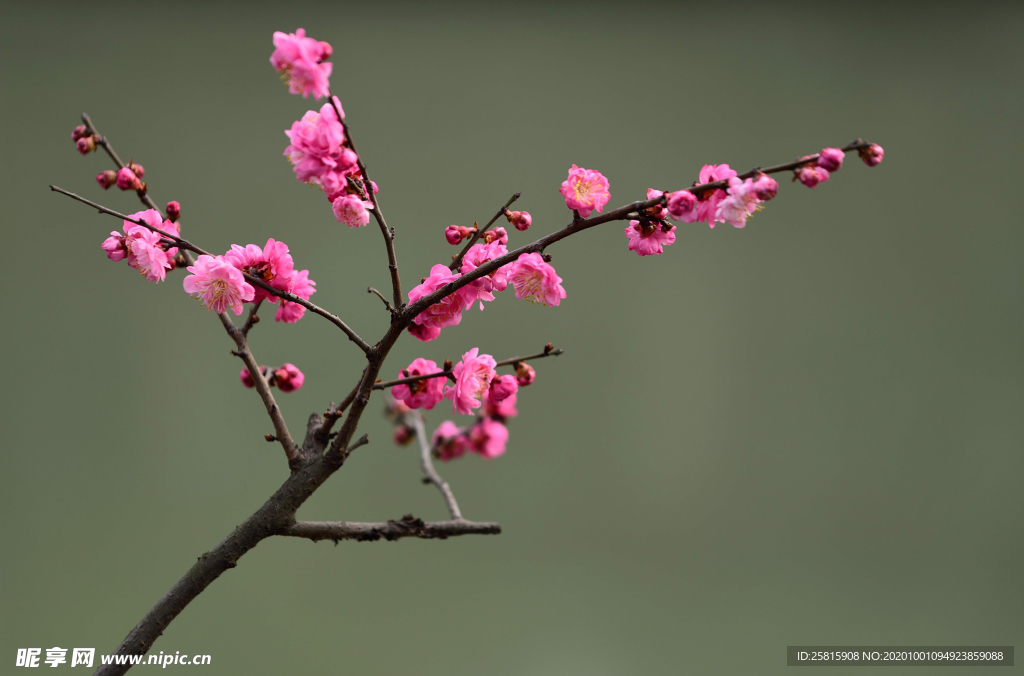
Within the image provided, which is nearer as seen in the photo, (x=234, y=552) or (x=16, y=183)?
(x=234, y=552)

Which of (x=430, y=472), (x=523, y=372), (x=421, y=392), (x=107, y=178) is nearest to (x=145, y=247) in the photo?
(x=107, y=178)

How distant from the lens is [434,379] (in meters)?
0.69

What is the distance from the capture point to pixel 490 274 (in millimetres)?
601

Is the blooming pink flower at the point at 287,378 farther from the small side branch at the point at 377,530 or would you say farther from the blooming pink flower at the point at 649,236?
the blooming pink flower at the point at 649,236

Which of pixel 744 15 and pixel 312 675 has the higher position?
pixel 744 15

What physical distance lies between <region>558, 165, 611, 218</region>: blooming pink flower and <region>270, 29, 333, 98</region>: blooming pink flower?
0.24m

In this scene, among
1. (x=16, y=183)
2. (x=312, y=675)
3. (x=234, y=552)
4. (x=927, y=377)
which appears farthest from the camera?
(x=927, y=377)

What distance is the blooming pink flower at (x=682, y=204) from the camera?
54 cm

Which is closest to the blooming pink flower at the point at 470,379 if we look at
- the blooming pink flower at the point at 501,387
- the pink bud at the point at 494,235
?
the blooming pink flower at the point at 501,387

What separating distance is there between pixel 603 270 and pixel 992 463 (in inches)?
44.1

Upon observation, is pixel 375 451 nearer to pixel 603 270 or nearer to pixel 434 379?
pixel 603 270

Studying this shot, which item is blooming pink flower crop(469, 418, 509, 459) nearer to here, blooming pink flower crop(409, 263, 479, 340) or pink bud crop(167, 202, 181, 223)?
blooming pink flower crop(409, 263, 479, 340)

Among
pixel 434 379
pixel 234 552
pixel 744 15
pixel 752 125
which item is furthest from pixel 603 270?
pixel 234 552

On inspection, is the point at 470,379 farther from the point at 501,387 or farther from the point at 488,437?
the point at 488,437
